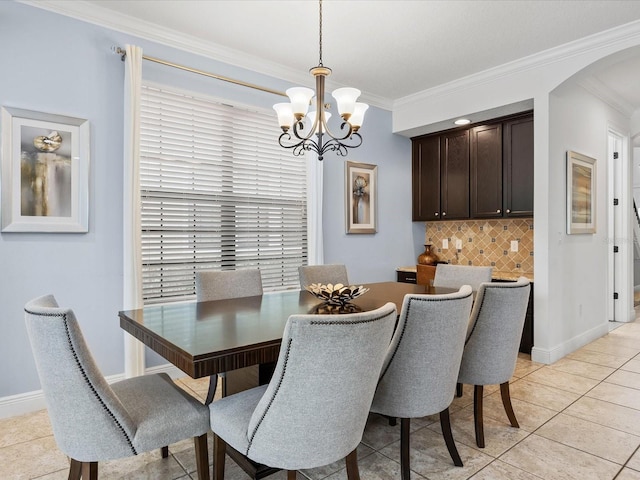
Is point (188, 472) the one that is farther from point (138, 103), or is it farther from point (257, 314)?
point (138, 103)

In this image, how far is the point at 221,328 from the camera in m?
1.81

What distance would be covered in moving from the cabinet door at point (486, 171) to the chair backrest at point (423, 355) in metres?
2.72

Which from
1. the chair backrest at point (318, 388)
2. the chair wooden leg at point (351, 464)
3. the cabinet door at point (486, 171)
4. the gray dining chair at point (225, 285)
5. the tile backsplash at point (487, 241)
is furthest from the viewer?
the tile backsplash at point (487, 241)

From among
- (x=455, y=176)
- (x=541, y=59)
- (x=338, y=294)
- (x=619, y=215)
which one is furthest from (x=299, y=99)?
(x=619, y=215)

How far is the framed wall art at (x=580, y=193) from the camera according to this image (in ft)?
12.6

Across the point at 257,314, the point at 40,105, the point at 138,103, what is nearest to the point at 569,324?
the point at 257,314

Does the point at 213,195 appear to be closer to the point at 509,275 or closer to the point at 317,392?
the point at 317,392

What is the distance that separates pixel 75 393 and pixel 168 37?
285cm

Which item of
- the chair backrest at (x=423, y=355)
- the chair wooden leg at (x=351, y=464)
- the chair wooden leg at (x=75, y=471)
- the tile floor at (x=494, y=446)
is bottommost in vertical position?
the tile floor at (x=494, y=446)

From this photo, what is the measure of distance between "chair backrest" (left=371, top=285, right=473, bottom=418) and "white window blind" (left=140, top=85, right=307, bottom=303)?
2.16 m

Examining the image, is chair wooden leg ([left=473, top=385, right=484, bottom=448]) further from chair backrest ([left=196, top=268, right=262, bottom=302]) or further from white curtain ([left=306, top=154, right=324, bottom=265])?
white curtain ([left=306, top=154, right=324, bottom=265])

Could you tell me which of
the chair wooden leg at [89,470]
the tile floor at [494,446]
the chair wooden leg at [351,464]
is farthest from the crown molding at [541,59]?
the chair wooden leg at [89,470]

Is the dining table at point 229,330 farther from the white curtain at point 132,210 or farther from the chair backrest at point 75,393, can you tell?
the white curtain at point 132,210

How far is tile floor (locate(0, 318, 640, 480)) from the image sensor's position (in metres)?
1.99
